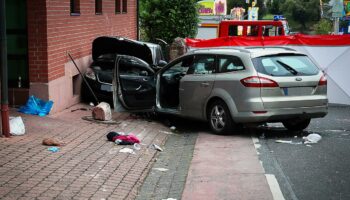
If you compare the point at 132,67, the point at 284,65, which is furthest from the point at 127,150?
the point at 132,67

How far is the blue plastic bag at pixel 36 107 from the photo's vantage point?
1059 cm

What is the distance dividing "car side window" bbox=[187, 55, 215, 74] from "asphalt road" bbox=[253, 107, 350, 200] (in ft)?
5.15

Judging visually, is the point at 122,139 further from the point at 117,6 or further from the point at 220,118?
the point at 117,6

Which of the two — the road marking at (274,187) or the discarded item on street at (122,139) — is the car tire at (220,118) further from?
the road marking at (274,187)

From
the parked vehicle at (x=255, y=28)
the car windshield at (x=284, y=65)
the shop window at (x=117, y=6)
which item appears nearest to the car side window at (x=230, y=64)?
the car windshield at (x=284, y=65)

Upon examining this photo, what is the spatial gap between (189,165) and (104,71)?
6230 mm

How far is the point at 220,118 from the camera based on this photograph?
10.4 metres

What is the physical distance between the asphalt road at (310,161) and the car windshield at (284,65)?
1.21 meters

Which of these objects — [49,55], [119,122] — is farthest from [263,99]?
[49,55]

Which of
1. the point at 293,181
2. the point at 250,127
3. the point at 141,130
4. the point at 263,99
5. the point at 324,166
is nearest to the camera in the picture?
the point at 293,181

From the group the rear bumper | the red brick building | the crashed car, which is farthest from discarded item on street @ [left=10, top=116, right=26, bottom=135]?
the crashed car

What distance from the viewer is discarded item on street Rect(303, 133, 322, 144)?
964 centimetres

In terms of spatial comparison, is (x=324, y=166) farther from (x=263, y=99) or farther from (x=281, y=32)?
(x=281, y=32)

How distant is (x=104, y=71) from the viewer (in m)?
A: 13.7
